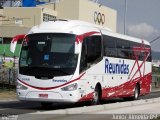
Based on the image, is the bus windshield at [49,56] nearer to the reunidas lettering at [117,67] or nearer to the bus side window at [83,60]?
the bus side window at [83,60]

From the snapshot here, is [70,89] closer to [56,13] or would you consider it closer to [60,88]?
[60,88]

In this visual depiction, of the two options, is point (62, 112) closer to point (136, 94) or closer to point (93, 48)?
point (93, 48)

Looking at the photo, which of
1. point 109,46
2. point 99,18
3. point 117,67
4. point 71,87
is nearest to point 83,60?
point 71,87

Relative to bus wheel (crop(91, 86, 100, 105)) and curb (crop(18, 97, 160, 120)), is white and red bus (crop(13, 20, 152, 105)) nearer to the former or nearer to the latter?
bus wheel (crop(91, 86, 100, 105))

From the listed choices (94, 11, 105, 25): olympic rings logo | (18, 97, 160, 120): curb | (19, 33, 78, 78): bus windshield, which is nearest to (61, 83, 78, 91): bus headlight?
(19, 33, 78, 78): bus windshield

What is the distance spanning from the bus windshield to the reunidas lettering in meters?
4.10

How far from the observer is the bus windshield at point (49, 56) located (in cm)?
2147

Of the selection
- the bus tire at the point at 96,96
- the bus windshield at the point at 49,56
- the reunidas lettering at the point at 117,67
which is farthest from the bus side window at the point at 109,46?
the bus windshield at the point at 49,56

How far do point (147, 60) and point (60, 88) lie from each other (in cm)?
1357

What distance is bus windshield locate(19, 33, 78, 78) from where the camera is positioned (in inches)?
845

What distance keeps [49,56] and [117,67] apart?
686cm

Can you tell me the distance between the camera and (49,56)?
21.5 m

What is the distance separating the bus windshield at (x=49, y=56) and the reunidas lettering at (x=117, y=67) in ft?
13.5

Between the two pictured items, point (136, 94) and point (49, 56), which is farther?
point (136, 94)
